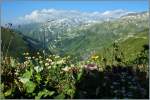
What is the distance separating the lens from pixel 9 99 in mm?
5680

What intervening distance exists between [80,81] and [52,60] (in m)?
1.63

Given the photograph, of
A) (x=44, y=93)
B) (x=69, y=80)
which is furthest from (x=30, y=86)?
(x=69, y=80)

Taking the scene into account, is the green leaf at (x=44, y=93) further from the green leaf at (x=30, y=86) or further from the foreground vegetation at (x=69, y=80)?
the green leaf at (x=30, y=86)

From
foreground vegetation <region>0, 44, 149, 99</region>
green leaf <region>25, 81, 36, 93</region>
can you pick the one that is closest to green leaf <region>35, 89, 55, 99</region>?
foreground vegetation <region>0, 44, 149, 99</region>

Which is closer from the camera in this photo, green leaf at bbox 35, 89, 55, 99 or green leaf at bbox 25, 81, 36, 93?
green leaf at bbox 35, 89, 55, 99

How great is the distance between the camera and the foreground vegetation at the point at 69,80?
5617 millimetres

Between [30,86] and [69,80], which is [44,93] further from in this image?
[69,80]

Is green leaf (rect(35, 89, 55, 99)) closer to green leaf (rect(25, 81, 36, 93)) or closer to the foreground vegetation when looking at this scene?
the foreground vegetation

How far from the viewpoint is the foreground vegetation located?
562 cm

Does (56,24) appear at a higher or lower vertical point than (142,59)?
higher

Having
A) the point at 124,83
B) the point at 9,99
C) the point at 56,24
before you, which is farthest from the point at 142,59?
the point at 9,99

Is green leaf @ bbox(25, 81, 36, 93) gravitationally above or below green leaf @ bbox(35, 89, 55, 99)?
above

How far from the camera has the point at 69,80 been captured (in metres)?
6.29

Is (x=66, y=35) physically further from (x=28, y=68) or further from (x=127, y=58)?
(x=127, y=58)
